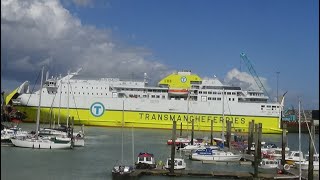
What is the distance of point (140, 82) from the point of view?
72500 mm

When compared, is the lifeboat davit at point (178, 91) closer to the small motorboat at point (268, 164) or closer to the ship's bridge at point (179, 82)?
the ship's bridge at point (179, 82)

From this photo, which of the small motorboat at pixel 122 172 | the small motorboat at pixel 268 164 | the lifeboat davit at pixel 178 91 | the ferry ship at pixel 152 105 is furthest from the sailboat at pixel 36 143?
the lifeboat davit at pixel 178 91

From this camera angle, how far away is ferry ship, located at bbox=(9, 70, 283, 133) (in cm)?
6856

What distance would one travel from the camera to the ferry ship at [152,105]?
68.6m

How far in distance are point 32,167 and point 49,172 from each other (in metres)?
1.82

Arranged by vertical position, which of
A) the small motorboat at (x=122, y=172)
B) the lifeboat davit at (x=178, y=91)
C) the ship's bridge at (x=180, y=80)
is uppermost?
the ship's bridge at (x=180, y=80)

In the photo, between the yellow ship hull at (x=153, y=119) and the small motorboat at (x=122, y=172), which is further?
the yellow ship hull at (x=153, y=119)

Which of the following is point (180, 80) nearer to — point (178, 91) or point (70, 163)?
point (178, 91)

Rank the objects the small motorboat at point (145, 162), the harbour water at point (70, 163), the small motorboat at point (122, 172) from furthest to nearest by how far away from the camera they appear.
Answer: the small motorboat at point (145, 162) → the harbour water at point (70, 163) → the small motorboat at point (122, 172)

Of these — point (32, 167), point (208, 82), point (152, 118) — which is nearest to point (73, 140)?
point (32, 167)

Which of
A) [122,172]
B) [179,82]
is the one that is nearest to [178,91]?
[179,82]

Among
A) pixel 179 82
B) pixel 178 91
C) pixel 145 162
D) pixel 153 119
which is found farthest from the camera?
pixel 179 82

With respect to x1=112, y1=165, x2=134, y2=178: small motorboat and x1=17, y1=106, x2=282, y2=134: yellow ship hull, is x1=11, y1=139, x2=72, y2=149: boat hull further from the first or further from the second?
x1=17, y1=106, x2=282, y2=134: yellow ship hull

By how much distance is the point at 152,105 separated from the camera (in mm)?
69312
